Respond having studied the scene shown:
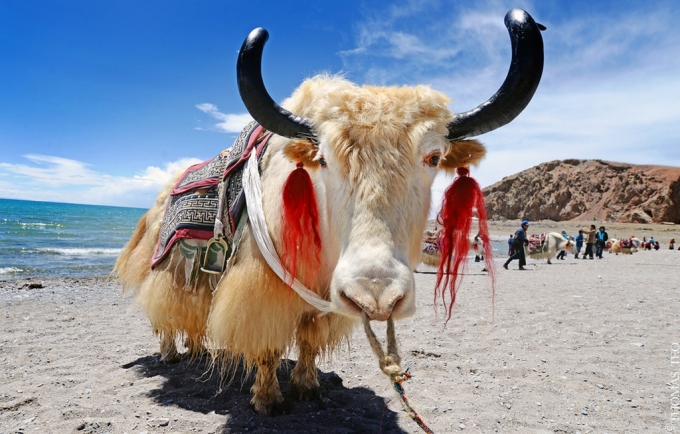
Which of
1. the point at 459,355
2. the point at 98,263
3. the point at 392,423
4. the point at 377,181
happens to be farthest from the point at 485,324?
the point at 98,263

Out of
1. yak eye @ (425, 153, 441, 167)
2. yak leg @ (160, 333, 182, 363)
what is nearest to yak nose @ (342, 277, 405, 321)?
yak eye @ (425, 153, 441, 167)

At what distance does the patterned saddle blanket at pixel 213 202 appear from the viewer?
2.59 m

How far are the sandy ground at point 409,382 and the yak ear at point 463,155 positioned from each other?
159 cm

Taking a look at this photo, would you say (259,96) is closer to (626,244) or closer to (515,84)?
(515,84)

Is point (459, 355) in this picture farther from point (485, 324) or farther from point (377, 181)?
point (377, 181)

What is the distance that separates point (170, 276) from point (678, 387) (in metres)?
3.92

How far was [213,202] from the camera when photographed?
110 inches

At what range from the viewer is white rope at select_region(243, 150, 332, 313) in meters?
2.20

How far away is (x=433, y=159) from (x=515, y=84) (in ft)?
1.60

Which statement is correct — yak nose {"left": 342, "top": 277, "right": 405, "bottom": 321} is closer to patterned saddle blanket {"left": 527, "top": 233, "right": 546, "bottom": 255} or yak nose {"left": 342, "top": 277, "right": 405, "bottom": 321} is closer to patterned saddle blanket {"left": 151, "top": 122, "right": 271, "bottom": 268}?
patterned saddle blanket {"left": 151, "top": 122, "right": 271, "bottom": 268}

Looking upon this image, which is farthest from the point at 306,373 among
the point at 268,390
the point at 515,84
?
A: the point at 515,84

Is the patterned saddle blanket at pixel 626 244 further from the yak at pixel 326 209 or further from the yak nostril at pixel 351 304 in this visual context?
the yak nostril at pixel 351 304

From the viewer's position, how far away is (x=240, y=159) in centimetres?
266

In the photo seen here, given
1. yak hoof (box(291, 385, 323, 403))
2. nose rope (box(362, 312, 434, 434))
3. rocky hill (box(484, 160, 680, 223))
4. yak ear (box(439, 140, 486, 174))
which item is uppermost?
rocky hill (box(484, 160, 680, 223))
